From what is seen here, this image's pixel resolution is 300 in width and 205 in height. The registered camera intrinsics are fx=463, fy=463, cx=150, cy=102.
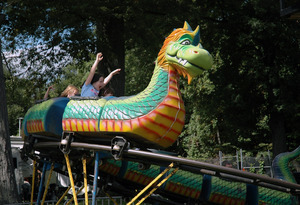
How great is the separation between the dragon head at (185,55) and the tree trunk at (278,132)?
14.0 meters

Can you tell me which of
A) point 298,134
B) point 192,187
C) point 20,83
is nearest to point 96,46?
point 20,83

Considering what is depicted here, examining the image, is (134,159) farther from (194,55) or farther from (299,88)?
(299,88)

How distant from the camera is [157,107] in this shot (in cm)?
521

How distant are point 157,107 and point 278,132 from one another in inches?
576

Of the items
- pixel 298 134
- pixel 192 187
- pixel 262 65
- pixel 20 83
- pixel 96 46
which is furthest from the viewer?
pixel 298 134

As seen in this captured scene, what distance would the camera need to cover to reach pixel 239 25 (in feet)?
59.8

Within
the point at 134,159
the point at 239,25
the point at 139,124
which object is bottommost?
the point at 134,159

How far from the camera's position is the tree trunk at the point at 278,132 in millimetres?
18633

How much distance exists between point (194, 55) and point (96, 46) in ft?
29.6

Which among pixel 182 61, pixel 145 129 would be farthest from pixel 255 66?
pixel 145 129

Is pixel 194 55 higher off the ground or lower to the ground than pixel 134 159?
higher

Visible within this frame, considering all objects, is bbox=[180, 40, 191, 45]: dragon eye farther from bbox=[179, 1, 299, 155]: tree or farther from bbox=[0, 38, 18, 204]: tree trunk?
bbox=[179, 1, 299, 155]: tree

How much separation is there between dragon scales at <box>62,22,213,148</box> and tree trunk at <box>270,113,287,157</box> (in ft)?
46.1

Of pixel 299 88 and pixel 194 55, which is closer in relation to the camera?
pixel 194 55
